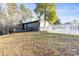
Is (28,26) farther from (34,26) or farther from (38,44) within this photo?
(38,44)

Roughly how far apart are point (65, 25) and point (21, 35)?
0.53m

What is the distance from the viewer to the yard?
234cm

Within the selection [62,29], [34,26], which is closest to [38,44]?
[34,26]

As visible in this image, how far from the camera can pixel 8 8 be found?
2.36 metres

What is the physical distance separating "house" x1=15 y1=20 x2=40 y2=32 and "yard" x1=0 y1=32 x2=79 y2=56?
47 millimetres

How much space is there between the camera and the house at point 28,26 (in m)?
2.37

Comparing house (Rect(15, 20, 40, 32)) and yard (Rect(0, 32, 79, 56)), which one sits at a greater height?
house (Rect(15, 20, 40, 32))

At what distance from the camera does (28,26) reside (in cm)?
237

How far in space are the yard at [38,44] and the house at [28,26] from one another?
5 cm

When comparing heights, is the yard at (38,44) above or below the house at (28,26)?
below

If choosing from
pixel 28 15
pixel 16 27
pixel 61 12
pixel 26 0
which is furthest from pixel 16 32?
pixel 61 12

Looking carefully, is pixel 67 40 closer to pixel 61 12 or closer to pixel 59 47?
pixel 59 47

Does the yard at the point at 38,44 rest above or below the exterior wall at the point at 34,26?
below

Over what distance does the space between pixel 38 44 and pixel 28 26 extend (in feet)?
0.78
